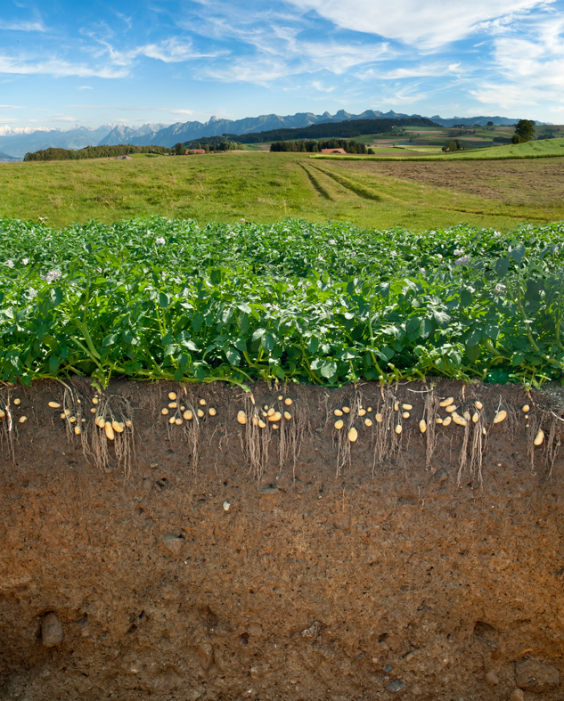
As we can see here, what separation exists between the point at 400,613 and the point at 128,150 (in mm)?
48501

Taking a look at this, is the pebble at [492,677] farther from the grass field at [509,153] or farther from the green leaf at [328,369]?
the grass field at [509,153]

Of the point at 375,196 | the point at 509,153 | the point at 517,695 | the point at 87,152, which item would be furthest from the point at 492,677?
the point at 87,152

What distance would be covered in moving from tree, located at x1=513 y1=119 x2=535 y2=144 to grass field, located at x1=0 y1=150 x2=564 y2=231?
19815mm

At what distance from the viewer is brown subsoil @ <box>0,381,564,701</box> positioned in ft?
8.29

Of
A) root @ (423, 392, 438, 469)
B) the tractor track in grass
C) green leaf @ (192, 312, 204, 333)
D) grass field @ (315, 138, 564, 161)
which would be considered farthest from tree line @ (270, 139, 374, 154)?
root @ (423, 392, 438, 469)

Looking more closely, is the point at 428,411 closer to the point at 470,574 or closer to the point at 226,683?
the point at 470,574

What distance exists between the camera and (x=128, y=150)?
139ft

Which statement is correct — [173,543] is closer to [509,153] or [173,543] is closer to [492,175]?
[492,175]

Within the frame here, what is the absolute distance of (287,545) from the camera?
2.56 meters

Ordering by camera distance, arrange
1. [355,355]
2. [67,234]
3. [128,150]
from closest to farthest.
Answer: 1. [355,355]
2. [67,234]
3. [128,150]

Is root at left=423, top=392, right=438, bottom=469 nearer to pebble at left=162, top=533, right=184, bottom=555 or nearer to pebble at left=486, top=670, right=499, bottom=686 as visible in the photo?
pebble at left=486, top=670, right=499, bottom=686

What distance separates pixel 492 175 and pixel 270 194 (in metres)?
15.3

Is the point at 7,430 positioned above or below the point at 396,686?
above

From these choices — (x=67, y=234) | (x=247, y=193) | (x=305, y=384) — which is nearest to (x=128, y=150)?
(x=247, y=193)
